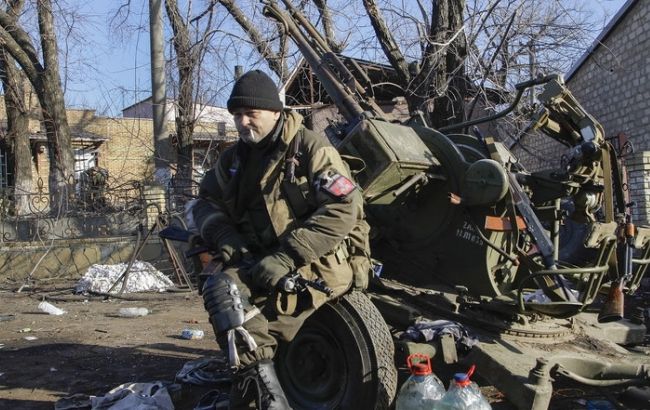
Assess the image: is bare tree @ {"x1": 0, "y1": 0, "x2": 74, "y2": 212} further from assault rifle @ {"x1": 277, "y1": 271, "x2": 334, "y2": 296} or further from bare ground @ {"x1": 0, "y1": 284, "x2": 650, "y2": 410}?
assault rifle @ {"x1": 277, "y1": 271, "x2": 334, "y2": 296}

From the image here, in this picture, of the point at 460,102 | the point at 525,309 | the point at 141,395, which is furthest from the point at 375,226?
the point at 460,102

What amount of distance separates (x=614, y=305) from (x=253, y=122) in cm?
241

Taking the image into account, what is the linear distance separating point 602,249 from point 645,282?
5.86 m

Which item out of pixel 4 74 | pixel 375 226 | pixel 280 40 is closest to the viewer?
pixel 375 226

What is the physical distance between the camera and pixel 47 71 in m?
15.4

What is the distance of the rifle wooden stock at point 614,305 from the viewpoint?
390 centimetres

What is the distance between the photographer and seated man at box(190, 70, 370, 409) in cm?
318

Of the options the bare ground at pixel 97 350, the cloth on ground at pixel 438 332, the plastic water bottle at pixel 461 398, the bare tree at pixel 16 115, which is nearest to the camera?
the plastic water bottle at pixel 461 398

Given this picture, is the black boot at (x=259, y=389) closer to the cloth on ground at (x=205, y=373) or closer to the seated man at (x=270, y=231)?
the seated man at (x=270, y=231)

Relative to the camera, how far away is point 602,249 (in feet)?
12.5

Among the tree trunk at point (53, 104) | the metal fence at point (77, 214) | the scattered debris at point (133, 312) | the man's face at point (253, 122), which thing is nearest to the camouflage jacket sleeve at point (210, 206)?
the man's face at point (253, 122)

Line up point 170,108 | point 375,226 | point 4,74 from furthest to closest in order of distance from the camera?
point 4,74, point 170,108, point 375,226

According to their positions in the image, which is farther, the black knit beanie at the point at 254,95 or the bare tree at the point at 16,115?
the bare tree at the point at 16,115

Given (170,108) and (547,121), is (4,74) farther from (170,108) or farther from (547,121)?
(547,121)
